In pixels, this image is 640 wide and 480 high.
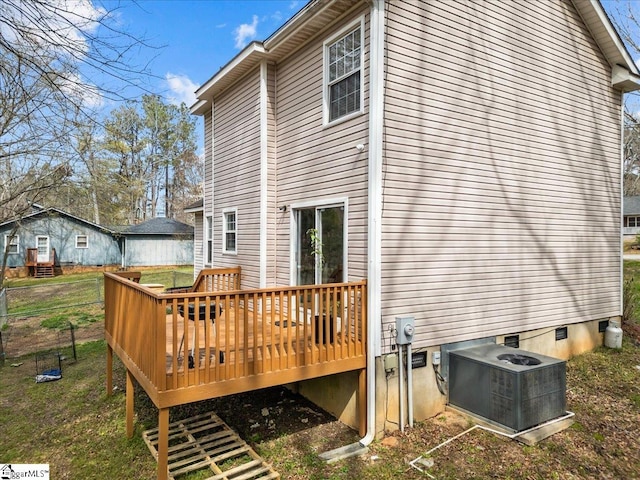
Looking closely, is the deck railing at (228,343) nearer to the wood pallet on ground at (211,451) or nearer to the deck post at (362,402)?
the deck post at (362,402)

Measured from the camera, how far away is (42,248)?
22.4 meters

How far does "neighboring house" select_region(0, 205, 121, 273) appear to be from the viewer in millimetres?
21766

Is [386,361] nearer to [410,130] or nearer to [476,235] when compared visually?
[476,235]

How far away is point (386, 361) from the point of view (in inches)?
204

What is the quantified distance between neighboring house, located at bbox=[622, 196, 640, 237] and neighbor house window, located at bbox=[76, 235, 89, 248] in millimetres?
44274

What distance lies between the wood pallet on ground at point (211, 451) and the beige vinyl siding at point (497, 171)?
2302mm

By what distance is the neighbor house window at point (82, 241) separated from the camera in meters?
23.6

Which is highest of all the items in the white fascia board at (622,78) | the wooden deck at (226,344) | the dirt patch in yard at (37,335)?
the white fascia board at (622,78)

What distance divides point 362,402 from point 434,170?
10.8 ft

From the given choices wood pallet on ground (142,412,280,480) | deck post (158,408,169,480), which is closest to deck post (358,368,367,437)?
wood pallet on ground (142,412,280,480)

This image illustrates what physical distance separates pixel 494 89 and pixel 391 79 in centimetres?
223

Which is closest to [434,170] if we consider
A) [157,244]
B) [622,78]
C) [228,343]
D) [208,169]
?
[228,343]

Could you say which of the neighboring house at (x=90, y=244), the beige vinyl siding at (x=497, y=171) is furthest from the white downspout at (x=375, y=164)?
the neighboring house at (x=90, y=244)

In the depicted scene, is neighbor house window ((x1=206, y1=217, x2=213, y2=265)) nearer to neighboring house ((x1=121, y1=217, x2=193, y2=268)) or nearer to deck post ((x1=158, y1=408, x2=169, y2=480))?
deck post ((x1=158, y1=408, x2=169, y2=480))
